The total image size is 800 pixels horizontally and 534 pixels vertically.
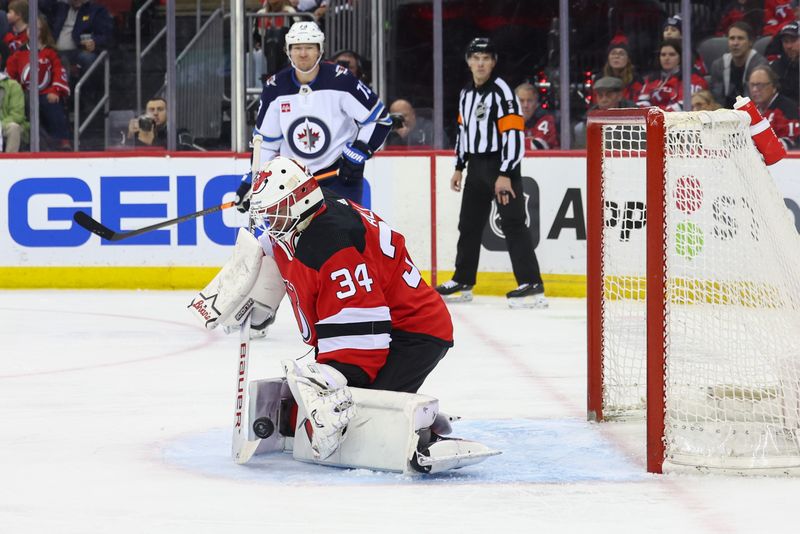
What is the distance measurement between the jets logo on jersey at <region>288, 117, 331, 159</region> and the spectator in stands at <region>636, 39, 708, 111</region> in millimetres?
2496

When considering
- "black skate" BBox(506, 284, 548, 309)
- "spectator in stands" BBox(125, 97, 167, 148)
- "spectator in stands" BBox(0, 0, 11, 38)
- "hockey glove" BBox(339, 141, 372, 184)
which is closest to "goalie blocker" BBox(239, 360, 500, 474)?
"hockey glove" BBox(339, 141, 372, 184)

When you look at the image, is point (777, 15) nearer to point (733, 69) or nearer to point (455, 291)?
point (733, 69)

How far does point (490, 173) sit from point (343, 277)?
13.4 ft

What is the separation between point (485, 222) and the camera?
7.45m

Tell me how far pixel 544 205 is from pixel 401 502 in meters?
4.87

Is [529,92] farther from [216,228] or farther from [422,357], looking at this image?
[422,357]

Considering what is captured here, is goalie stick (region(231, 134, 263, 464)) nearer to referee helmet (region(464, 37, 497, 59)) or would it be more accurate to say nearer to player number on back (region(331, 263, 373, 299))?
player number on back (region(331, 263, 373, 299))

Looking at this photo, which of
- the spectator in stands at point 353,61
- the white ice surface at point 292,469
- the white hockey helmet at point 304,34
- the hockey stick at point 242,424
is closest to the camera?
the white ice surface at point 292,469

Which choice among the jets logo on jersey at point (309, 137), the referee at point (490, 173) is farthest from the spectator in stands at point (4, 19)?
the jets logo on jersey at point (309, 137)

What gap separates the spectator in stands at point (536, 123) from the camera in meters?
8.02

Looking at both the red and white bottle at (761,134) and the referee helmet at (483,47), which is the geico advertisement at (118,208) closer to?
the referee helmet at (483,47)

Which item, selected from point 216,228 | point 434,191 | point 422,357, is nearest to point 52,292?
point 216,228

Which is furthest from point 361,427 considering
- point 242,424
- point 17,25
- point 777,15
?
point 17,25

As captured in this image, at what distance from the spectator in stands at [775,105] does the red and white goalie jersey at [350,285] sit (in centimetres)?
463
